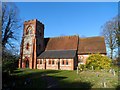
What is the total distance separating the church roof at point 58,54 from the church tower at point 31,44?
1849mm

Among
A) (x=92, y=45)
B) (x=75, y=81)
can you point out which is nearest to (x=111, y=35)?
(x=92, y=45)

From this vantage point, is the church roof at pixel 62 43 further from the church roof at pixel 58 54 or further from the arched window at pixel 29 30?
the arched window at pixel 29 30

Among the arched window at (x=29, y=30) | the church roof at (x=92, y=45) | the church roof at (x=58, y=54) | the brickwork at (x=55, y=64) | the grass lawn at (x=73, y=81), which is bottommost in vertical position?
the grass lawn at (x=73, y=81)

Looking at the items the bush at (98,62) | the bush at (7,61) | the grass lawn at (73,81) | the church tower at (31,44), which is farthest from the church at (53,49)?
the bush at (7,61)

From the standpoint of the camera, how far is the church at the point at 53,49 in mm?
46625

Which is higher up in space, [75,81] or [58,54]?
[58,54]

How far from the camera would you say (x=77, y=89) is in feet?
56.9

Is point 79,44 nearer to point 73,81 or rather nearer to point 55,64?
point 55,64

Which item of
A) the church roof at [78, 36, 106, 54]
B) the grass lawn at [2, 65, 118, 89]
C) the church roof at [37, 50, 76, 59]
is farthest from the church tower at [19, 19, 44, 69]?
the grass lawn at [2, 65, 118, 89]

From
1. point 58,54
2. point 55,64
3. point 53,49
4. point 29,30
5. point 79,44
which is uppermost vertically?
point 29,30

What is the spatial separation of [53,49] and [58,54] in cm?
334

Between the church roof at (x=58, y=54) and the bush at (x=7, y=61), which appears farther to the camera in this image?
the church roof at (x=58, y=54)

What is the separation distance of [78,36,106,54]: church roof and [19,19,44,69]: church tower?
1063 centimetres

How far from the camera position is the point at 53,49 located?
166 ft
